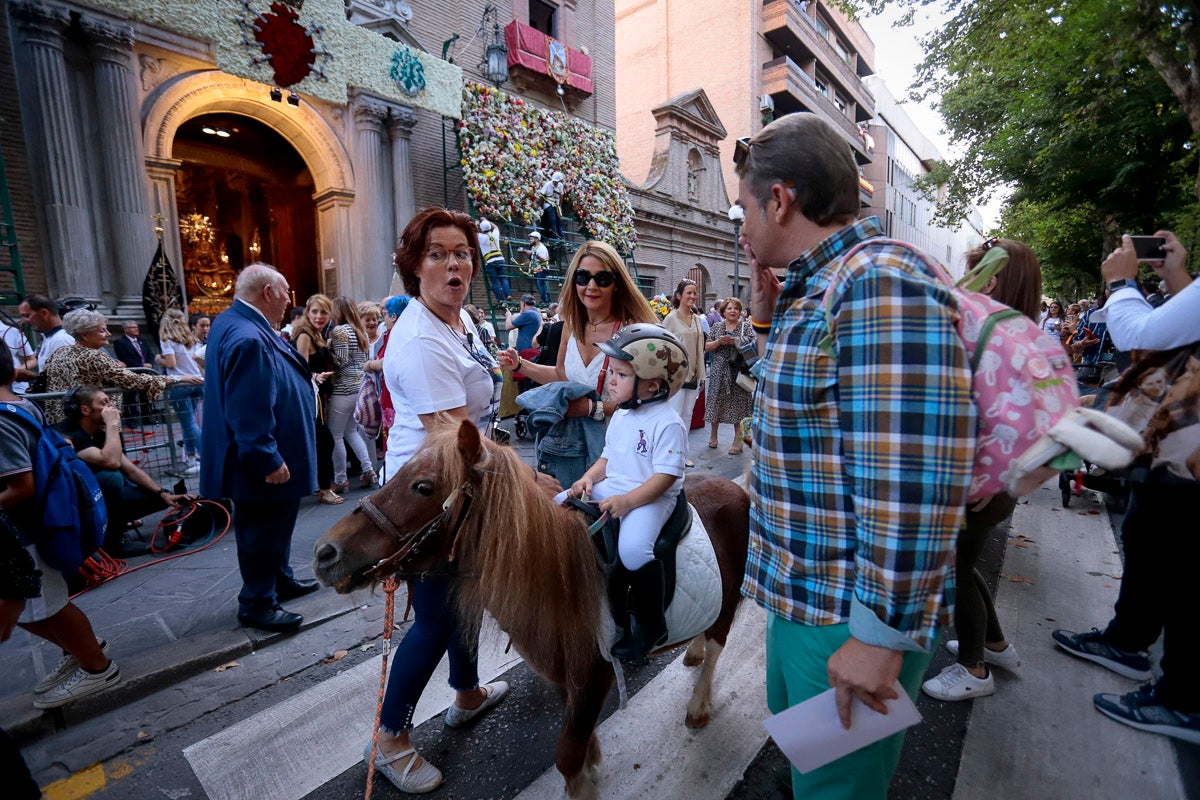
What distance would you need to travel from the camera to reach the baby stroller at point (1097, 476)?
2.80m

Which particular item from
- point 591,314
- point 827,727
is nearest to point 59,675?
point 591,314

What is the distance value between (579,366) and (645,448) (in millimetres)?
1095

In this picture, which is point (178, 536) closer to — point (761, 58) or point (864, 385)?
point (864, 385)

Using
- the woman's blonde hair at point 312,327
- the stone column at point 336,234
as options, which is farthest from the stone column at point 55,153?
the woman's blonde hair at point 312,327

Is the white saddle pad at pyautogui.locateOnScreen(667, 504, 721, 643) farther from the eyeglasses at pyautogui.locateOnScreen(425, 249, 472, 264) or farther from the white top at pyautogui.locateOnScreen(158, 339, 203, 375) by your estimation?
the white top at pyautogui.locateOnScreen(158, 339, 203, 375)

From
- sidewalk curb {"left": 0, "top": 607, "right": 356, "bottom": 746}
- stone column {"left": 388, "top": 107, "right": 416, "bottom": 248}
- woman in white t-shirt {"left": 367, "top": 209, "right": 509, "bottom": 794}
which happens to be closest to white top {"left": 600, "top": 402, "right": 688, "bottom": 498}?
woman in white t-shirt {"left": 367, "top": 209, "right": 509, "bottom": 794}

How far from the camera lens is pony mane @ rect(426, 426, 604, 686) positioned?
1826mm

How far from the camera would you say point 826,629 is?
50.7 inches

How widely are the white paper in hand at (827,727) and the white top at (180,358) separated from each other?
28.6 feet

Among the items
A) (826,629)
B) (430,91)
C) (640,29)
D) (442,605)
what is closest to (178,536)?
(442,605)

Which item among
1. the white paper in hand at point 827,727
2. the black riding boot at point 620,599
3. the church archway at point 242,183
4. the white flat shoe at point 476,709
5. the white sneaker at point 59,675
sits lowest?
the white flat shoe at point 476,709

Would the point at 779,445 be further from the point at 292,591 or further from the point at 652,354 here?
the point at 292,591

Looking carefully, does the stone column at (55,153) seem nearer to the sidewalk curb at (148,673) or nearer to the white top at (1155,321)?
the sidewalk curb at (148,673)

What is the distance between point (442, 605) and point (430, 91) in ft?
43.5
